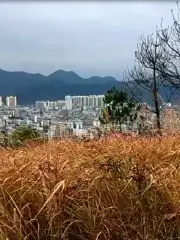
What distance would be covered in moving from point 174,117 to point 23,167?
11.4 feet

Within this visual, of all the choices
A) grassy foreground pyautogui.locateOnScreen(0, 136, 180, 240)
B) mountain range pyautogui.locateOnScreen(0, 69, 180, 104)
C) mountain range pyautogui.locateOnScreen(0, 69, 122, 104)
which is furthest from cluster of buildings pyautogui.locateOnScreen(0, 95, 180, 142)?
mountain range pyautogui.locateOnScreen(0, 69, 122, 104)

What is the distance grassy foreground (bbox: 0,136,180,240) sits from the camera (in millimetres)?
2621

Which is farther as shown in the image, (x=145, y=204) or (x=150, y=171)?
(x=150, y=171)

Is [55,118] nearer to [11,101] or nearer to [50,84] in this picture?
[11,101]

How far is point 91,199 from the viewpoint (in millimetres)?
2779

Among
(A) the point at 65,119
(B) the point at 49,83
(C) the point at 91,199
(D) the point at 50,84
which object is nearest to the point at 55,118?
(A) the point at 65,119

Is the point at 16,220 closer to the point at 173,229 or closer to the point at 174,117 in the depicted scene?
the point at 173,229

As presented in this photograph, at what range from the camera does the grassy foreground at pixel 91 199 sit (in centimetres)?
262

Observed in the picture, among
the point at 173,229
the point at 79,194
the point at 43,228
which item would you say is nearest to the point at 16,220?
the point at 43,228

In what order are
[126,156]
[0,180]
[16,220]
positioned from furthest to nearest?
1. [126,156]
2. [0,180]
3. [16,220]

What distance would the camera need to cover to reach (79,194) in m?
2.77

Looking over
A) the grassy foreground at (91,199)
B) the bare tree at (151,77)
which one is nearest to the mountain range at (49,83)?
the bare tree at (151,77)

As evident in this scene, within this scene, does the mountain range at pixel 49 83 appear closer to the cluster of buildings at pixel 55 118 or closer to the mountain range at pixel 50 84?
the mountain range at pixel 50 84

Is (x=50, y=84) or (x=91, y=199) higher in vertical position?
(x=50, y=84)
